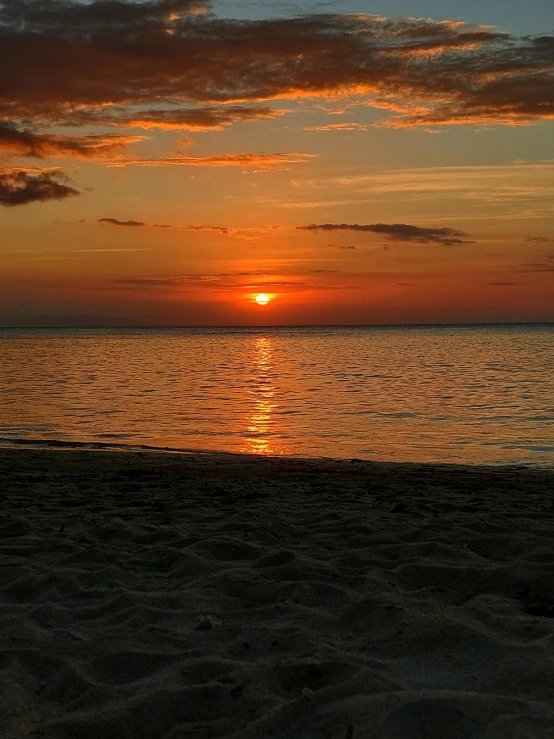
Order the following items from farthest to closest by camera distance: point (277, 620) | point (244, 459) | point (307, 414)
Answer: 1. point (307, 414)
2. point (244, 459)
3. point (277, 620)

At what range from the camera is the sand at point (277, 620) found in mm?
3285

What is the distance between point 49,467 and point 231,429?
8105mm

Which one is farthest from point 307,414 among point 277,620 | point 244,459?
point 277,620

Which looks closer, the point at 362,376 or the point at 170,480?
the point at 170,480

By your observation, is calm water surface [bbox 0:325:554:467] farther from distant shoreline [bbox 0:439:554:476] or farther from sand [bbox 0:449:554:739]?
sand [bbox 0:449:554:739]

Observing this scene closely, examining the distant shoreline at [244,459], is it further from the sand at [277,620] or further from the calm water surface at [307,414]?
the sand at [277,620]

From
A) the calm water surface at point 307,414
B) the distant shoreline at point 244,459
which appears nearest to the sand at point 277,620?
the distant shoreline at point 244,459

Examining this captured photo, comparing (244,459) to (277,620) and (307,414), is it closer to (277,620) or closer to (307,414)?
(307,414)

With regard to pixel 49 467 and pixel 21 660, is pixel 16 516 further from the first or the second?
pixel 49 467

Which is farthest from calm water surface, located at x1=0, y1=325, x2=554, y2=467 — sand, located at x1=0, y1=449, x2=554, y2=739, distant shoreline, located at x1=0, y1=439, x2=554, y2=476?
sand, located at x1=0, y1=449, x2=554, y2=739

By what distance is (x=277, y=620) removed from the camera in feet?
14.5

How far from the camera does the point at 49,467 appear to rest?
12703 mm

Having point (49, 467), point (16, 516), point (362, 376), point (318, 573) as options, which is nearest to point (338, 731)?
point (318, 573)

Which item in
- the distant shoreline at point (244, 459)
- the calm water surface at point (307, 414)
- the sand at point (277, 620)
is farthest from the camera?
the calm water surface at point (307, 414)
